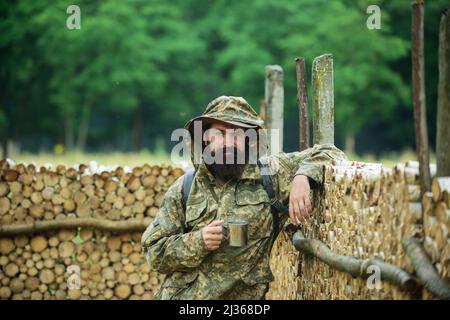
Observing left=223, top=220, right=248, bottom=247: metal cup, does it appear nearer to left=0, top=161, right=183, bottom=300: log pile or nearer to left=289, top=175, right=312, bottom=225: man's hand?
left=289, top=175, right=312, bottom=225: man's hand

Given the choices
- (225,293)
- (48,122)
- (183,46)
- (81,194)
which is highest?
(183,46)

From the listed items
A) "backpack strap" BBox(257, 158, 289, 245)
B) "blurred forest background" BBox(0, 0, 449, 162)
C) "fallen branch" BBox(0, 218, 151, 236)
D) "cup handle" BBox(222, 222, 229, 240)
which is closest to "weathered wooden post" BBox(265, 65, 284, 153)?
"fallen branch" BBox(0, 218, 151, 236)

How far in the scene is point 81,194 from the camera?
30.7 ft

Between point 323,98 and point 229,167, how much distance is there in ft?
5.00

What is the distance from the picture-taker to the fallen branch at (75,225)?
9273mm

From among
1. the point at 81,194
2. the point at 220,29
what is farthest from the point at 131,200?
the point at 220,29

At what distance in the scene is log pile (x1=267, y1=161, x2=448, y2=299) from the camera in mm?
4156

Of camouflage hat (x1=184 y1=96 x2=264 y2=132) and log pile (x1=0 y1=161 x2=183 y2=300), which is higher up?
camouflage hat (x1=184 y1=96 x2=264 y2=132)

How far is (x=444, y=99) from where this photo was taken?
404cm

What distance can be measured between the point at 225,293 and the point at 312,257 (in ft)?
3.23

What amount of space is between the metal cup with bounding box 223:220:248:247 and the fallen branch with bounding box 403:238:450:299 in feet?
3.87

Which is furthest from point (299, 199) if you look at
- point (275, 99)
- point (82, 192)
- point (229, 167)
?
point (275, 99)

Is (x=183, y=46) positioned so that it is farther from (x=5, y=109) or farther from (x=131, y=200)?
(x=131, y=200)

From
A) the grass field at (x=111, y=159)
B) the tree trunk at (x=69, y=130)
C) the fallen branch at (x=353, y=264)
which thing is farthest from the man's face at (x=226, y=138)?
the tree trunk at (x=69, y=130)
